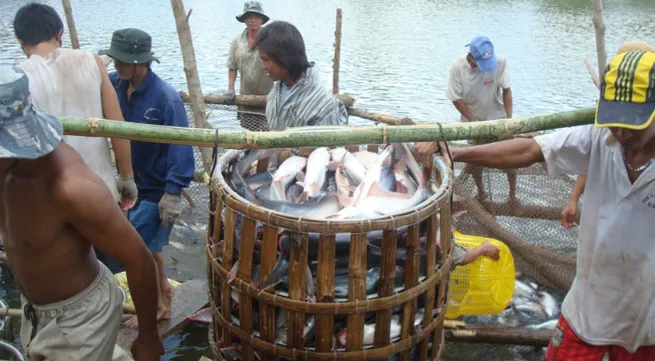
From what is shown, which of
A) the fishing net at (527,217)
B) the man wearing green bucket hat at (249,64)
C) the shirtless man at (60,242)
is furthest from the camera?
the man wearing green bucket hat at (249,64)

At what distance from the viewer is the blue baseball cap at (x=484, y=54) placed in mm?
7098

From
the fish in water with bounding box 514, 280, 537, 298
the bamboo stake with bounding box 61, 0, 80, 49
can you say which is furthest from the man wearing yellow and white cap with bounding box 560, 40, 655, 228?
the bamboo stake with bounding box 61, 0, 80, 49

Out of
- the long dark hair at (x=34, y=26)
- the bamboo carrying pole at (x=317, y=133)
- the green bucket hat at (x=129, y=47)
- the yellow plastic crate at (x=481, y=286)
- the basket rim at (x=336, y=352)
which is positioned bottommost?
the yellow plastic crate at (x=481, y=286)

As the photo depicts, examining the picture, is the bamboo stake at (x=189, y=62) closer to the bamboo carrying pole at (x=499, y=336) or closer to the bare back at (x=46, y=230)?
the bamboo carrying pole at (x=499, y=336)

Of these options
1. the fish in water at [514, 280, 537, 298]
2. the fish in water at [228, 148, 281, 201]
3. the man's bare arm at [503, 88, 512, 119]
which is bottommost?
the fish in water at [514, 280, 537, 298]

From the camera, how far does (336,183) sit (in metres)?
3.24

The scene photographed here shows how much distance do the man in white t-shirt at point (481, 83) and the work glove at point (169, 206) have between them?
447cm

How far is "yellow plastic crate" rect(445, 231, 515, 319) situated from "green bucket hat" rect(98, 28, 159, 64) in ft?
8.93

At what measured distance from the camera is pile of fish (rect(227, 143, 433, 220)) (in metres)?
2.82

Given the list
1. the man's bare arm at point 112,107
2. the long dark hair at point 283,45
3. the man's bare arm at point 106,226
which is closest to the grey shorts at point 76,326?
the man's bare arm at point 106,226

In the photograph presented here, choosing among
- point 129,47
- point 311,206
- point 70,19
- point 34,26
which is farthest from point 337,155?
point 70,19

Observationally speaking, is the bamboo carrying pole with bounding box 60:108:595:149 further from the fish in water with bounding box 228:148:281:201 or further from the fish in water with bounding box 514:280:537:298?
the fish in water with bounding box 514:280:537:298

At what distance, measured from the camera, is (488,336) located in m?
4.30

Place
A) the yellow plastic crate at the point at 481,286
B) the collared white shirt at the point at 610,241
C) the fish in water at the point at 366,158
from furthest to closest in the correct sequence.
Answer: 1. the yellow plastic crate at the point at 481,286
2. the fish in water at the point at 366,158
3. the collared white shirt at the point at 610,241
